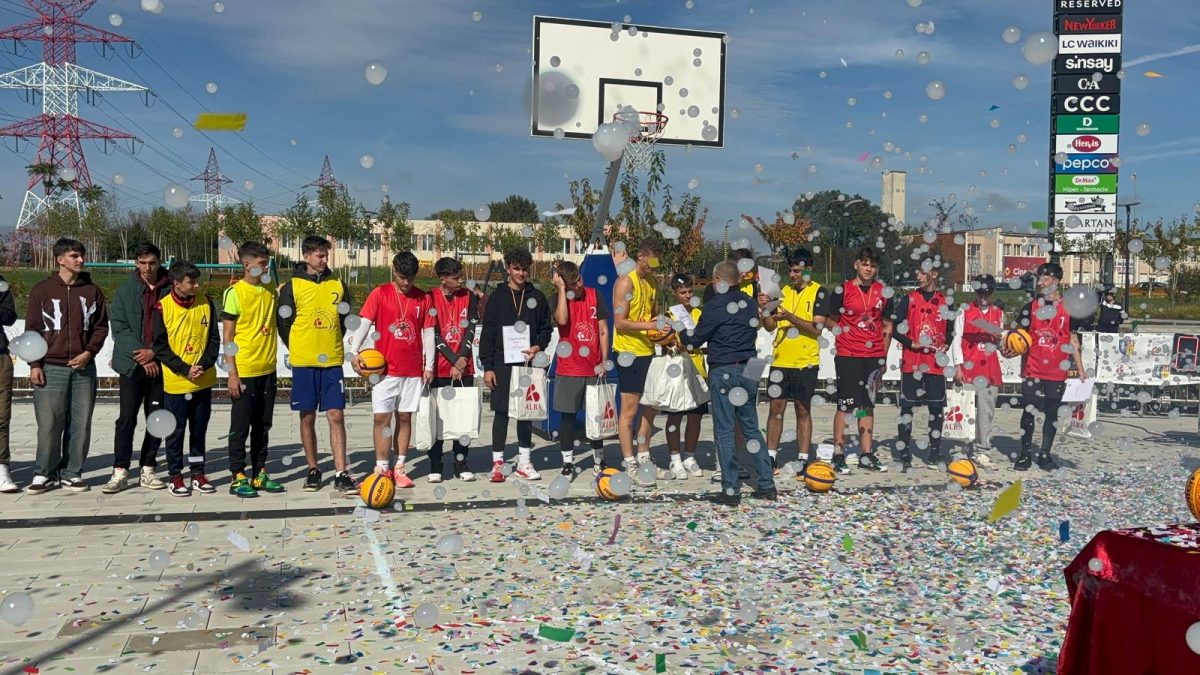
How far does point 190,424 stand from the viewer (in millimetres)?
7113

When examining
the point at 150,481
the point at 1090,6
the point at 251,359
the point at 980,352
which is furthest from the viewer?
the point at 1090,6

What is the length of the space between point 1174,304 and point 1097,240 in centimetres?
1003

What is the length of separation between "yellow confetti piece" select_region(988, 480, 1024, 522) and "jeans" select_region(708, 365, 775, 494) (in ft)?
5.03

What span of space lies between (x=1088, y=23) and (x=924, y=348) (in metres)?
13.9

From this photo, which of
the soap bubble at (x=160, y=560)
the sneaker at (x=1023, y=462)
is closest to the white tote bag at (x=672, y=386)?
the sneaker at (x=1023, y=462)

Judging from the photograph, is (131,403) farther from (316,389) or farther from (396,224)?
(396,224)

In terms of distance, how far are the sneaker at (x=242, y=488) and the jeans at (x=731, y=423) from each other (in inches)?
138

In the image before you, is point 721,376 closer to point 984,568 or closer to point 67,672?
point 984,568

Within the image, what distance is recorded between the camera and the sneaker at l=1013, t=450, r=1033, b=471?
27.5ft

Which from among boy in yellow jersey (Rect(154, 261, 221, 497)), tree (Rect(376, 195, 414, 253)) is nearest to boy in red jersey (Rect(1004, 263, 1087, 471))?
boy in yellow jersey (Rect(154, 261, 221, 497))

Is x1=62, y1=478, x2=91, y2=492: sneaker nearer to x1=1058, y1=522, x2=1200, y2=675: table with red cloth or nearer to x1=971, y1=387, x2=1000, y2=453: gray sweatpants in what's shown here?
x1=1058, y1=522, x2=1200, y2=675: table with red cloth

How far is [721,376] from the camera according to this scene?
6820 mm

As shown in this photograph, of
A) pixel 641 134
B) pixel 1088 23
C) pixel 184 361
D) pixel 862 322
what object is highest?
pixel 1088 23

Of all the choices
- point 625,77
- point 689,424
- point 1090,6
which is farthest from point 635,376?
point 1090,6
